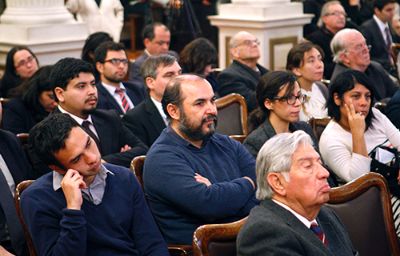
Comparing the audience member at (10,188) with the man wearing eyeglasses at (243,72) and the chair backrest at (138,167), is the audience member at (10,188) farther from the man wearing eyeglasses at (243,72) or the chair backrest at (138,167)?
the man wearing eyeglasses at (243,72)

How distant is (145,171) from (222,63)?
5.98 m

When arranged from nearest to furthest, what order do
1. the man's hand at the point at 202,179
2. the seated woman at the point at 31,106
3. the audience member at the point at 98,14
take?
the man's hand at the point at 202,179 → the seated woman at the point at 31,106 → the audience member at the point at 98,14

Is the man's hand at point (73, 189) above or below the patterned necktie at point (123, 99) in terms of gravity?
above

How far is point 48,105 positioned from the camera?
194 inches

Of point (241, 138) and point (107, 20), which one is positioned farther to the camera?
point (107, 20)

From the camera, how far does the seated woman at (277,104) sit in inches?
165

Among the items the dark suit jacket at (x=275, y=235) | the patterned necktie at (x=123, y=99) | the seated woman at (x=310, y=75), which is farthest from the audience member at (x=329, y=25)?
the dark suit jacket at (x=275, y=235)

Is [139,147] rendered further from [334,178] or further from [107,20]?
[107,20]

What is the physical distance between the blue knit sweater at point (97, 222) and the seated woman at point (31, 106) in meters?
1.69

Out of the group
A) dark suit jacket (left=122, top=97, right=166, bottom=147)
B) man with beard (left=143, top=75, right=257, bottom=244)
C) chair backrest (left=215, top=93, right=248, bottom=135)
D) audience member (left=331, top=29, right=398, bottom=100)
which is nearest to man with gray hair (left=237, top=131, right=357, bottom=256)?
man with beard (left=143, top=75, right=257, bottom=244)

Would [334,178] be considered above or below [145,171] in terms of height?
below

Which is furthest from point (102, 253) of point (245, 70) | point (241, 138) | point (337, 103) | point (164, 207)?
point (245, 70)

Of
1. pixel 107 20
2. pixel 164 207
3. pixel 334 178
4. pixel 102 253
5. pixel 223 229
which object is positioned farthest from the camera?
pixel 107 20

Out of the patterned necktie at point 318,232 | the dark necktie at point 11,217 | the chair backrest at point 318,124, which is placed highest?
the patterned necktie at point 318,232
